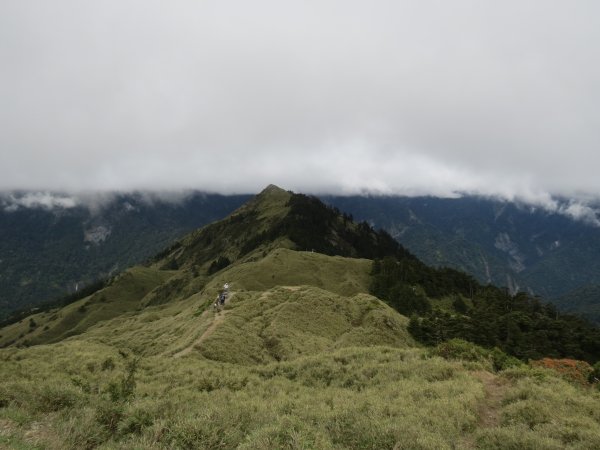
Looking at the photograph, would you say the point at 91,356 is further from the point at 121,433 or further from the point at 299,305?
the point at 299,305

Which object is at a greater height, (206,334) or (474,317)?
(206,334)

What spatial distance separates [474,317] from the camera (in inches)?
3829

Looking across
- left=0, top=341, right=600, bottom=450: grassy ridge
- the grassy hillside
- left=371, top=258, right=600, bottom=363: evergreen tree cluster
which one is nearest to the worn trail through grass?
the grassy hillside

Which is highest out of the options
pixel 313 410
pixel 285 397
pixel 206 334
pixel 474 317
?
pixel 313 410

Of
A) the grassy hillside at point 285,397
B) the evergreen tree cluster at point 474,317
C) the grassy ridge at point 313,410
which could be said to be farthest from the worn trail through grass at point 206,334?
the evergreen tree cluster at point 474,317

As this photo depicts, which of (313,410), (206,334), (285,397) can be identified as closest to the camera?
(313,410)

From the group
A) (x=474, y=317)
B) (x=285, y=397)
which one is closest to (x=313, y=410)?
(x=285, y=397)

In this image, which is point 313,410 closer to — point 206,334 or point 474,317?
point 206,334

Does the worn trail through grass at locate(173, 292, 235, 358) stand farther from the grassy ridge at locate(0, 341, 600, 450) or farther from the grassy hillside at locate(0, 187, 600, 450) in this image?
the grassy ridge at locate(0, 341, 600, 450)

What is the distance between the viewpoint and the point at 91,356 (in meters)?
31.6

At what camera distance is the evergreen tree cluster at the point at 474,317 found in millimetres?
76312

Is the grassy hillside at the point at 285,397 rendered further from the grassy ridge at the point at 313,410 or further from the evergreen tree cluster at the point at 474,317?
the evergreen tree cluster at the point at 474,317

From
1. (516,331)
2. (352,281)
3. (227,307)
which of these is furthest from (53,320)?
(516,331)

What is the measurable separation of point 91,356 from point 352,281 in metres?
84.1
